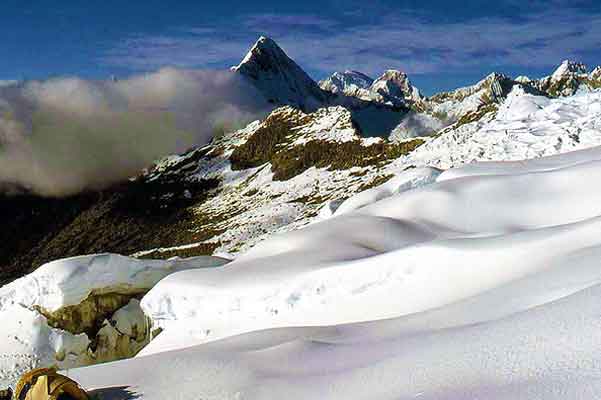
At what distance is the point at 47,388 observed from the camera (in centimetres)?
765

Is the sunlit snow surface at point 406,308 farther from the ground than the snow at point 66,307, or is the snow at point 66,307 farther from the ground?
the sunlit snow surface at point 406,308

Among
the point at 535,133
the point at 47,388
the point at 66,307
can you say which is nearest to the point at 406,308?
the point at 47,388

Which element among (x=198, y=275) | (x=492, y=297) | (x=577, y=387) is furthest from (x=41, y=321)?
(x=577, y=387)

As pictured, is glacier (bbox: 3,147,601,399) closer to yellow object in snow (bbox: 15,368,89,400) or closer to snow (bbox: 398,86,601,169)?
yellow object in snow (bbox: 15,368,89,400)

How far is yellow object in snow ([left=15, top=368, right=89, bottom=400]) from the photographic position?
7652mm

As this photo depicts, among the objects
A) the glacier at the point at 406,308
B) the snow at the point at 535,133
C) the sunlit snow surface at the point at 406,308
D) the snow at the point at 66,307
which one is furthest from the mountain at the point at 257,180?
the snow at the point at 66,307

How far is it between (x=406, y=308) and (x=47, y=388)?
623 cm

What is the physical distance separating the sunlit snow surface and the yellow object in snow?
0.45 m

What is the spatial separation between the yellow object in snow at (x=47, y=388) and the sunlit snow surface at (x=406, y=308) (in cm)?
45

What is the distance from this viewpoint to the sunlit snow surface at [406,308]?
245 inches

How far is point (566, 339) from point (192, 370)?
4.68m

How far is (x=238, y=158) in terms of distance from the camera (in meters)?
119

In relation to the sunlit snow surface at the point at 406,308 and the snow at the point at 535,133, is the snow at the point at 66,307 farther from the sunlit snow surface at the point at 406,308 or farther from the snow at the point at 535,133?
the snow at the point at 535,133

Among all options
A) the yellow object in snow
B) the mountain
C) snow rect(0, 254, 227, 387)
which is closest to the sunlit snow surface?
the yellow object in snow
